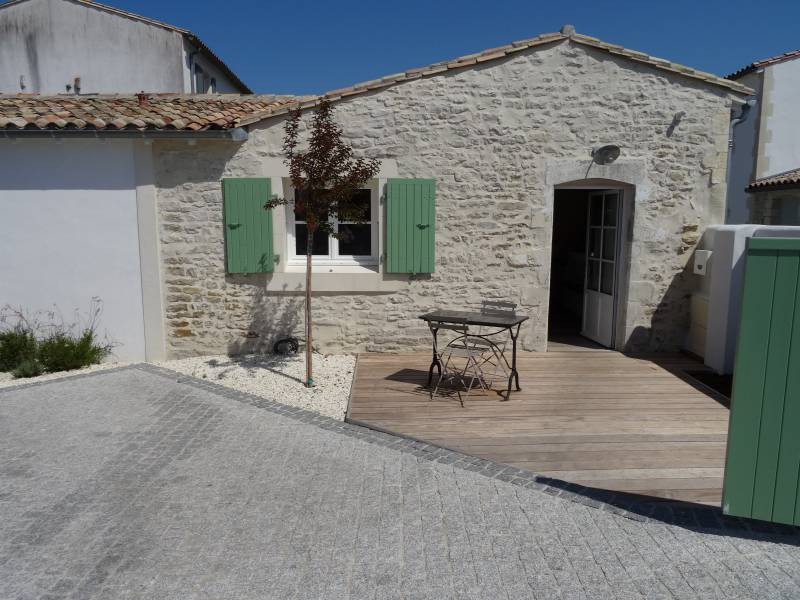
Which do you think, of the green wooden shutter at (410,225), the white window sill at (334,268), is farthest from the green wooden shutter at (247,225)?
the green wooden shutter at (410,225)

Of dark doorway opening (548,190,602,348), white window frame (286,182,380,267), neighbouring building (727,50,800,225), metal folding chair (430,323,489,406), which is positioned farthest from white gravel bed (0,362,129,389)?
neighbouring building (727,50,800,225)

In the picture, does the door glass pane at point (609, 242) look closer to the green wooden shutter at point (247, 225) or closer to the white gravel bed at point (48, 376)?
the green wooden shutter at point (247, 225)

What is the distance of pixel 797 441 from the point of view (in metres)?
3.03

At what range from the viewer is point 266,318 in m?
7.36

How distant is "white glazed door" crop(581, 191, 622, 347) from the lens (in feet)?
25.4

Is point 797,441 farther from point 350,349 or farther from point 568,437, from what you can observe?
point 350,349

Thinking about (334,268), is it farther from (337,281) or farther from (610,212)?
(610,212)

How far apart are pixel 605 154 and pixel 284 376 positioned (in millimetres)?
4819

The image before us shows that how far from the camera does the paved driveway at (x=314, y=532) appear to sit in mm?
2834

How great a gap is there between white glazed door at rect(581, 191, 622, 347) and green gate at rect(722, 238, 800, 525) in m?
4.72


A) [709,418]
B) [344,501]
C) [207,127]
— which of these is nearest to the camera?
[344,501]

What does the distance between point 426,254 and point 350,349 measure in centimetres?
Answer: 162

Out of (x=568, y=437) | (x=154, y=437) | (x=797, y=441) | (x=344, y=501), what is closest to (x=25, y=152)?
(x=154, y=437)

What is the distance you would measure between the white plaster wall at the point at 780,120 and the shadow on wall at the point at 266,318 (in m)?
14.3
